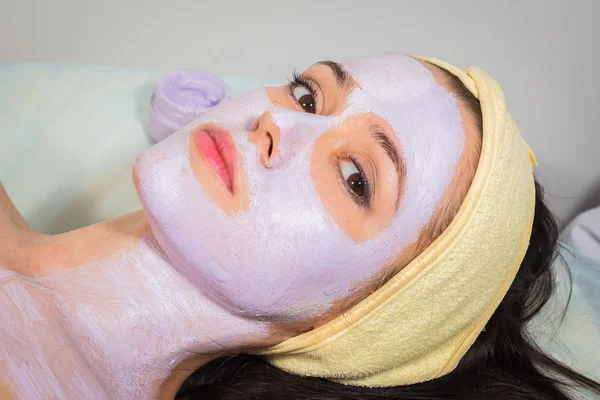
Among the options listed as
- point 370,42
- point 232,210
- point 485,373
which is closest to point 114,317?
point 232,210

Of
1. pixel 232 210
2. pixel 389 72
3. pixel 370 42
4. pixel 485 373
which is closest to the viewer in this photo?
pixel 232 210

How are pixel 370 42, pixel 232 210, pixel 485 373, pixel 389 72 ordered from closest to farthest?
pixel 232 210, pixel 389 72, pixel 485 373, pixel 370 42

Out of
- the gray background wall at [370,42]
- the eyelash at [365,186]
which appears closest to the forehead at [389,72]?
the eyelash at [365,186]

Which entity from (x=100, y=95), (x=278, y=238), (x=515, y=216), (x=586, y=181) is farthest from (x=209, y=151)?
(x=586, y=181)

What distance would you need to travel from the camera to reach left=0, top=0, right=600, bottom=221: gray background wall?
1.57 meters

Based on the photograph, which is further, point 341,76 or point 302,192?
point 341,76

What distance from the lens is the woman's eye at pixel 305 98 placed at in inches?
36.7

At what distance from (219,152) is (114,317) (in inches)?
11.4

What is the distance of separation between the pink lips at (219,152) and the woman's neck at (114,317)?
0.53 ft

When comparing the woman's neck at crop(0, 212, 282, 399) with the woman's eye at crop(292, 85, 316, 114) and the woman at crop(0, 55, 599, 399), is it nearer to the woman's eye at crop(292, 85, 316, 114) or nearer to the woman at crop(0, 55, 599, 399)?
the woman at crop(0, 55, 599, 399)

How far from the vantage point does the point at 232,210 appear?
0.80m

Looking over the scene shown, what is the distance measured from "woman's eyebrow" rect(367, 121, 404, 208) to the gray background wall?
0.94 m

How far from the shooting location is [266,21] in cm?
173

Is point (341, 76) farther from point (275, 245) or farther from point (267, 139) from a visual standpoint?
point (275, 245)
